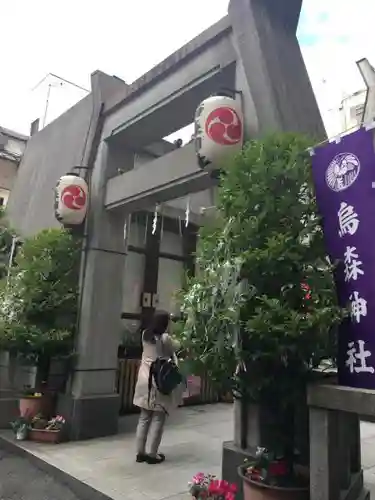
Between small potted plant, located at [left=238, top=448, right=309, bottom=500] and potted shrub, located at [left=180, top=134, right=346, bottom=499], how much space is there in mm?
17

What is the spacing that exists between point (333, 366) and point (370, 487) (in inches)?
92.7

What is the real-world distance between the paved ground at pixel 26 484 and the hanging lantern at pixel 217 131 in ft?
13.1

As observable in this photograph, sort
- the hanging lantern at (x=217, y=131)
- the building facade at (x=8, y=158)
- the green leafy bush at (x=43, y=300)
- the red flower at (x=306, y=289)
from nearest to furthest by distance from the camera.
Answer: the red flower at (x=306, y=289)
the hanging lantern at (x=217, y=131)
the green leafy bush at (x=43, y=300)
the building facade at (x=8, y=158)

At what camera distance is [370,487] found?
4.79 m

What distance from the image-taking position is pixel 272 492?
3.15m

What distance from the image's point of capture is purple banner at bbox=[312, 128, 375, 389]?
10.1 ft

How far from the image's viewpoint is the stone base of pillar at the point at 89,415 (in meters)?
6.50

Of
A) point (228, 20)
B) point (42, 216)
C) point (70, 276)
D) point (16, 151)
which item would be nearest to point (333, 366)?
point (228, 20)

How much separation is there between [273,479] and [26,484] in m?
3.27

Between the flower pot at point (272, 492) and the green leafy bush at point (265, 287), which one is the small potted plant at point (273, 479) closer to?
the flower pot at point (272, 492)

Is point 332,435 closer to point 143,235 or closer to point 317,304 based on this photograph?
point 317,304

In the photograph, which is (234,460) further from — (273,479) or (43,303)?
(43,303)

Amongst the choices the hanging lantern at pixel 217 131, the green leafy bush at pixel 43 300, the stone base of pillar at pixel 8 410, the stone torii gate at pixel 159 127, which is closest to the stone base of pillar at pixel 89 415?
the stone torii gate at pixel 159 127

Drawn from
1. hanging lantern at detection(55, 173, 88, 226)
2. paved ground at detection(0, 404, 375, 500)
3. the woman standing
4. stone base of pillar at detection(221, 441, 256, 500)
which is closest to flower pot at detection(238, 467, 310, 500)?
stone base of pillar at detection(221, 441, 256, 500)
